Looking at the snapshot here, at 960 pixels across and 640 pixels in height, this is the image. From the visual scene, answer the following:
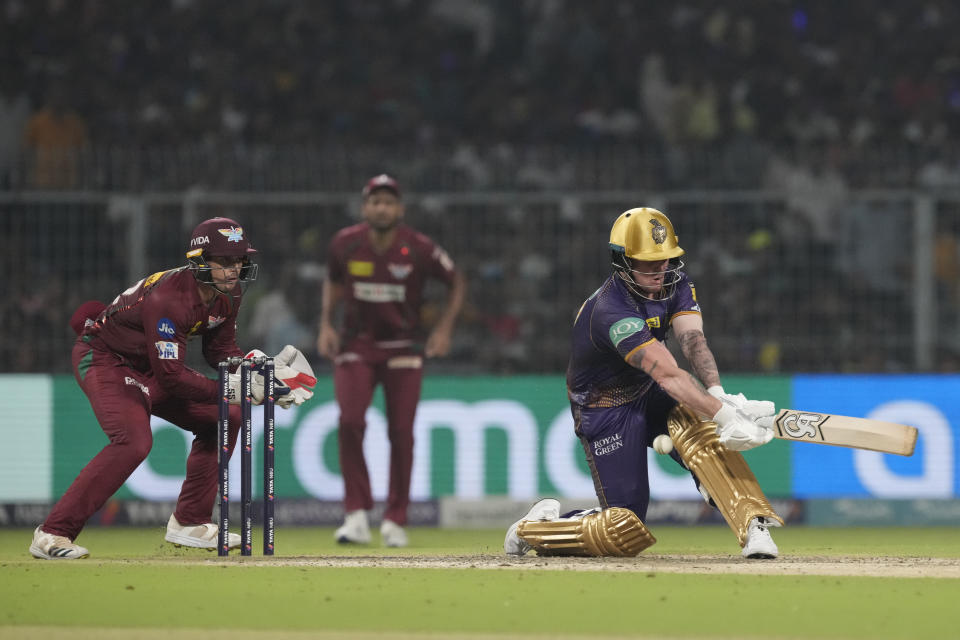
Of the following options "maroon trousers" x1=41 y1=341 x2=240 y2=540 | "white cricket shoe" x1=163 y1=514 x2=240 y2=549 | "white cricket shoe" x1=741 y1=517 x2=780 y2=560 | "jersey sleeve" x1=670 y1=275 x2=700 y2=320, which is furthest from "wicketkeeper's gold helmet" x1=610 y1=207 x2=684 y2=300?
"white cricket shoe" x1=163 y1=514 x2=240 y2=549

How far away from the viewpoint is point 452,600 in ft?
20.9

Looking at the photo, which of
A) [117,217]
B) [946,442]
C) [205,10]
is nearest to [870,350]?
[946,442]

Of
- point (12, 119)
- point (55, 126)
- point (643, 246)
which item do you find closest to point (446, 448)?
point (643, 246)

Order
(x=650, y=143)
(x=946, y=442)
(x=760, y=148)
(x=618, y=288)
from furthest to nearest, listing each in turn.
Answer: (x=650, y=143) < (x=760, y=148) < (x=946, y=442) < (x=618, y=288)

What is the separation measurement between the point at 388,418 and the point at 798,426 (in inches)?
156

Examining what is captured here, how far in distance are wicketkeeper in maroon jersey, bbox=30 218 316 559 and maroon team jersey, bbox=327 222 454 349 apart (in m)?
2.11

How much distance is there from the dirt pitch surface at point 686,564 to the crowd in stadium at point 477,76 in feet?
29.1

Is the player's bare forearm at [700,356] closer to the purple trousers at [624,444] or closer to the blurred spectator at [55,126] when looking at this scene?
the purple trousers at [624,444]

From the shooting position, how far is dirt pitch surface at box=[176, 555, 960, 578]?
23.6 ft

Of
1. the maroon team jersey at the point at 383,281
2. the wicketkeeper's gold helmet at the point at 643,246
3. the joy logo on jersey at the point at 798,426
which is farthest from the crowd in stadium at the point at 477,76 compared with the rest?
the joy logo on jersey at the point at 798,426

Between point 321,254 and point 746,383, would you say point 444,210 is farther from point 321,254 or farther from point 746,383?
point 746,383

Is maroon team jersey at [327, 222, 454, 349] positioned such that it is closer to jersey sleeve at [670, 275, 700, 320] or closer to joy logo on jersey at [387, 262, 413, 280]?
joy logo on jersey at [387, 262, 413, 280]

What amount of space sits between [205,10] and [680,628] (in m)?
15.0

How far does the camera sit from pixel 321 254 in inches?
519
